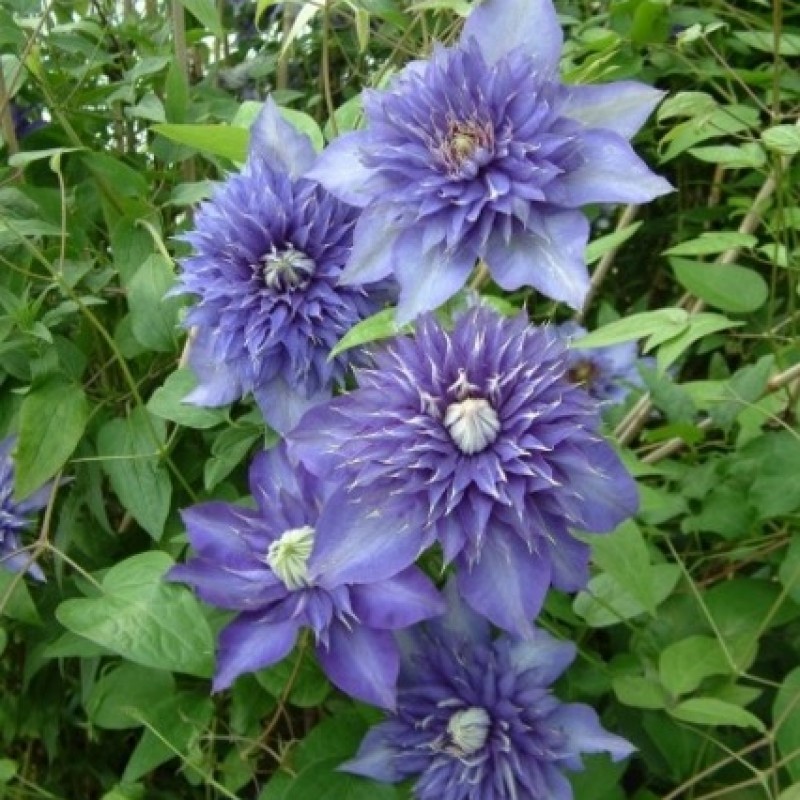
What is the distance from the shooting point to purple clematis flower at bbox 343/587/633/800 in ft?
1.63

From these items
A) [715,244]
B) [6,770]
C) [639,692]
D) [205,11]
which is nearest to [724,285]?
A: [715,244]

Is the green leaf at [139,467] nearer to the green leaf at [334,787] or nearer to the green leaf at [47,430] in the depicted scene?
the green leaf at [47,430]

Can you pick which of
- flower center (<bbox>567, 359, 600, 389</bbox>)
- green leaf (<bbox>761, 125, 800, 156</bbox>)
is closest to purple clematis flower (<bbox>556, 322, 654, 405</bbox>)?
flower center (<bbox>567, 359, 600, 389</bbox>)

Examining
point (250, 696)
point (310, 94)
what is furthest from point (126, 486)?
point (310, 94)

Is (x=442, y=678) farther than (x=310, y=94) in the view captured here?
No

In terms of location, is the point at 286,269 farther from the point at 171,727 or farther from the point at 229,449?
the point at 171,727

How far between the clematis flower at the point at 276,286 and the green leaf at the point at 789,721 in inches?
10.3

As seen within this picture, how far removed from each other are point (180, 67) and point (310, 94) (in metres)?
0.47

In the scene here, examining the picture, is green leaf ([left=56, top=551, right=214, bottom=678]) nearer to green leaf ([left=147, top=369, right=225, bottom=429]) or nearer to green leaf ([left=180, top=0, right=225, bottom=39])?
green leaf ([left=147, top=369, right=225, bottom=429])

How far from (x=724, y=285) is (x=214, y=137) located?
0.30 metres

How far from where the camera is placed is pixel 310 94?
1.21 meters

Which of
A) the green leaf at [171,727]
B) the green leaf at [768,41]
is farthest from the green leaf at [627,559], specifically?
the green leaf at [768,41]

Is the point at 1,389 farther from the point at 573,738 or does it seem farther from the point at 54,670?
the point at 573,738

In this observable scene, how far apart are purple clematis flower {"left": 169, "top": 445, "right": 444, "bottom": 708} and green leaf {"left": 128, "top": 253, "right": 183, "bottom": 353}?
14 centimetres
